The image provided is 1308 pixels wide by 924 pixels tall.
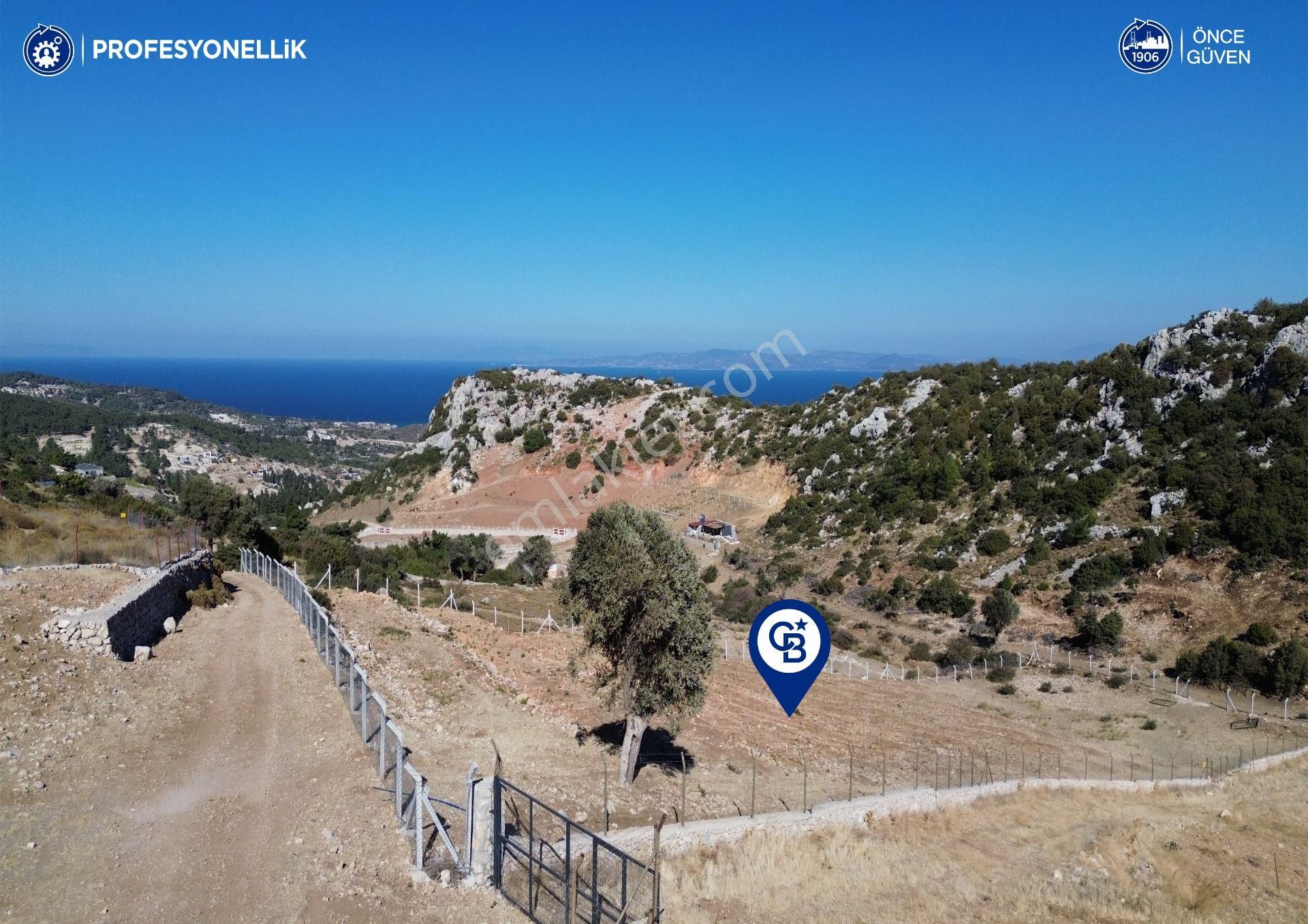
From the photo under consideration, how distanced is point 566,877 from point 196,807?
518 cm

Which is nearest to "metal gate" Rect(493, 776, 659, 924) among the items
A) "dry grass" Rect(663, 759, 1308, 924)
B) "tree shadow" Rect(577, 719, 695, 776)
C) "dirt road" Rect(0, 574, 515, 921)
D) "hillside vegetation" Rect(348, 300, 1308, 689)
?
"dirt road" Rect(0, 574, 515, 921)

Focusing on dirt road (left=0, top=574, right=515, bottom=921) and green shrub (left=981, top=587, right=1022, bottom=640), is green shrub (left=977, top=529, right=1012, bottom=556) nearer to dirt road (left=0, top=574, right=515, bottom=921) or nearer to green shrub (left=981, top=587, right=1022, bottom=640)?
green shrub (left=981, top=587, right=1022, bottom=640)

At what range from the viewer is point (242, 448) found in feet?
458

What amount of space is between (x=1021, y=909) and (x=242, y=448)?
494 ft

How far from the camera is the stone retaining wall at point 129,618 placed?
14016mm

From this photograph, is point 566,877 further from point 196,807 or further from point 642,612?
point 196,807

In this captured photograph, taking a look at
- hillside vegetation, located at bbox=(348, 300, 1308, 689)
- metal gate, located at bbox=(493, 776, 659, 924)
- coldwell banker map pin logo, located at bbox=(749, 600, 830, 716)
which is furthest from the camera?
hillside vegetation, located at bbox=(348, 300, 1308, 689)

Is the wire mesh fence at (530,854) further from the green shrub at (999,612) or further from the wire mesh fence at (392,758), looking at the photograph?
the green shrub at (999,612)

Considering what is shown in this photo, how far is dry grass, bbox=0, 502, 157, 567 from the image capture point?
64.8 ft

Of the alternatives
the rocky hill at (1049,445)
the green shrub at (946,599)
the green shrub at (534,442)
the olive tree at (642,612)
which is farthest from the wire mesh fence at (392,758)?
the green shrub at (534,442)

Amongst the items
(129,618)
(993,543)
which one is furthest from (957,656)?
A: (129,618)

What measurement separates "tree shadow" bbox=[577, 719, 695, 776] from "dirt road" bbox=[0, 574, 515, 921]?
15.5 ft

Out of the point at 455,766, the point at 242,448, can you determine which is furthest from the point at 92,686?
the point at 242,448

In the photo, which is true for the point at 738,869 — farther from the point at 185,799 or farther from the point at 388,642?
the point at 388,642
